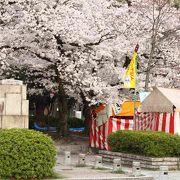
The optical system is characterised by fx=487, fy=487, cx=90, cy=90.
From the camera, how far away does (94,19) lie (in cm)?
2359

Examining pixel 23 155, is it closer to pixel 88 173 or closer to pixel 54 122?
pixel 88 173

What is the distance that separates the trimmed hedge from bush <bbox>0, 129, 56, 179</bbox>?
5.26 meters

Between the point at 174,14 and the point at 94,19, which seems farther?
the point at 174,14

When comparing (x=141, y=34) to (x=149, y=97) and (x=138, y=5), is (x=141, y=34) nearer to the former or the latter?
(x=138, y=5)

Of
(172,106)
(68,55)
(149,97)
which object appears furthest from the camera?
(68,55)

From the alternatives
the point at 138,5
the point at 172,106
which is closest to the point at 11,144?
the point at 172,106

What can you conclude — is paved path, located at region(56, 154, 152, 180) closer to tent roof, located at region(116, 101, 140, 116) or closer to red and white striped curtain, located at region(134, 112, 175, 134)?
red and white striped curtain, located at region(134, 112, 175, 134)

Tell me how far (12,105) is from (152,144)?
17.1 ft

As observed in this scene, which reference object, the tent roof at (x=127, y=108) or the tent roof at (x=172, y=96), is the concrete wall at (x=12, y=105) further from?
the tent roof at (x=127, y=108)

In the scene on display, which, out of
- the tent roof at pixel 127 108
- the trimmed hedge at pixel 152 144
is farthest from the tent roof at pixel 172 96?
the tent roof at pixel 127 108

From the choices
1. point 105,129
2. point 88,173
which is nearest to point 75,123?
point 105,129

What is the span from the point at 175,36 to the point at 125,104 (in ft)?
21.1

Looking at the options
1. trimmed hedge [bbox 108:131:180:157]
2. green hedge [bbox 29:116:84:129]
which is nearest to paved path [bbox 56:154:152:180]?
trimmed hedge [bbox 108:131:180:157]

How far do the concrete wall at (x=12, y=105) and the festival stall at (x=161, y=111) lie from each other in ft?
23.4
